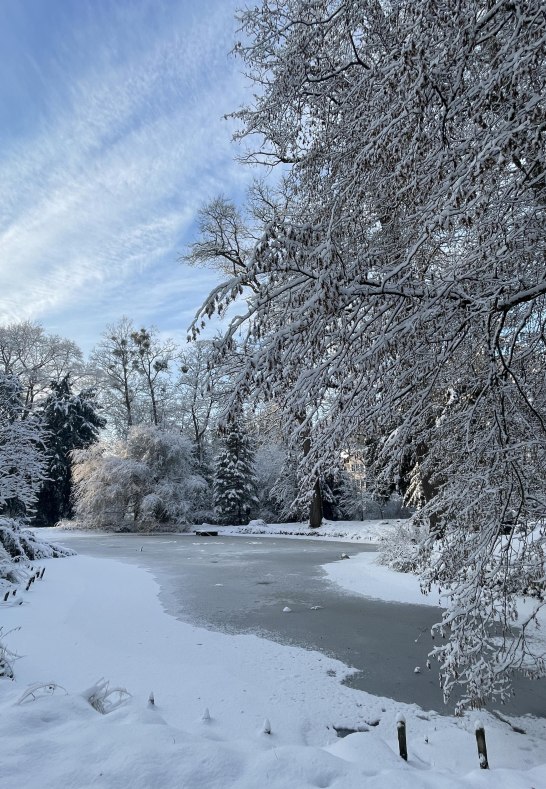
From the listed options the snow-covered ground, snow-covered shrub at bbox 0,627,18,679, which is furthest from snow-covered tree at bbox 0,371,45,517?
snow-covered shrub at bbox 0,627,18,679

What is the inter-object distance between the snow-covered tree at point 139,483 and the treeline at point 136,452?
0.05 meters

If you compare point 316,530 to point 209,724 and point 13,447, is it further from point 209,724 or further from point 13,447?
point 209,724

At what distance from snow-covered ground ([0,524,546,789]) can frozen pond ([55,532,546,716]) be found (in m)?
0.36

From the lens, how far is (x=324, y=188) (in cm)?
403

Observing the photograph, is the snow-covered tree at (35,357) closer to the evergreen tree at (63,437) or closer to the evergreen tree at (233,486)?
the evergreen tree at (63,437)

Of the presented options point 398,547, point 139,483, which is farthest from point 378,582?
point 139,483

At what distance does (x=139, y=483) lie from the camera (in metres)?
24.9

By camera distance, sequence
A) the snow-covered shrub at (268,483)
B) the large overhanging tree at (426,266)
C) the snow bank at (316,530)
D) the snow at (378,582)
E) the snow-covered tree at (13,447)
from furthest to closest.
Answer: the snow-covered shrub at (268,483), the snow bank at (316,530), the snow-covered tree at (13,447), the snow at (378,582), the large overhanging tree at (426,266)

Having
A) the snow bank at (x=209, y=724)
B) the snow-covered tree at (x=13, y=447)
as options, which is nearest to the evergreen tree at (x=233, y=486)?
the snow-covered tree at (x=13, y=447)

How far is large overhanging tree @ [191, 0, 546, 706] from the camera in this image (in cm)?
262

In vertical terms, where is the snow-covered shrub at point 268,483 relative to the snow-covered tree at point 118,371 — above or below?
below

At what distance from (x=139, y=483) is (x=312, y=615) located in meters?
19.4

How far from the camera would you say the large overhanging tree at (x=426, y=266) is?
2.62 m

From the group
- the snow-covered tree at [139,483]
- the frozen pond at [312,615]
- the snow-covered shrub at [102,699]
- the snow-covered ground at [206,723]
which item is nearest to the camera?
the snow-covered ground at [206,723]
